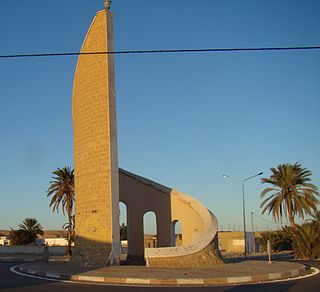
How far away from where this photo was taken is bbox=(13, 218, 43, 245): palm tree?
6253cm

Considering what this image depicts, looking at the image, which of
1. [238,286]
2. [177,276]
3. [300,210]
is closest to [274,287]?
[238,286]

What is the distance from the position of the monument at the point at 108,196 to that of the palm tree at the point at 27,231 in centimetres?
3903

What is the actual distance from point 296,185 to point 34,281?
98.4ft

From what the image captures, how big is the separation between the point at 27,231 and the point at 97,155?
1748 inches

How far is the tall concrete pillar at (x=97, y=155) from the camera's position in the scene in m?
22.1

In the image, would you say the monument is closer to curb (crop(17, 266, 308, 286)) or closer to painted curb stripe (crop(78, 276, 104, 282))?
painted curb stripe (crop(78, 276, 104, 282))

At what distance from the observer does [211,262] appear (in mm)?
21672

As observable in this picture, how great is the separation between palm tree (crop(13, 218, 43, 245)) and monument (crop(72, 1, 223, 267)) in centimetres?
3903

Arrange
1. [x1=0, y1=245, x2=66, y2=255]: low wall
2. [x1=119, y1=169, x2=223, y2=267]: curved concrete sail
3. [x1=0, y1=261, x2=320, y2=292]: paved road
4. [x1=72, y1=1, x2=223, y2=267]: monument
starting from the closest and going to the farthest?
[x1=0, y1=261, x2=320, y2=292]: paved road
[x1=72, y1=1, x2=223, y2=267]: monument
[x1=119, y1=169, x2=223, y2=267]: curved concrete sail
[x1=0, y1=245, x2=66, y2=255]: low wall

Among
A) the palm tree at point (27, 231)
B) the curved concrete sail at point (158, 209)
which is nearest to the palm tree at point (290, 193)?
the curved concrete sail at point (158, 209)

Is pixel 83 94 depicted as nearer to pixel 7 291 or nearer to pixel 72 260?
pixel 72 260

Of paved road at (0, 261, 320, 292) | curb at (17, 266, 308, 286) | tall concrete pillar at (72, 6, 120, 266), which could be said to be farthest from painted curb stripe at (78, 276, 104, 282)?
tall concrete pillar at (72, 6, 120, 266)

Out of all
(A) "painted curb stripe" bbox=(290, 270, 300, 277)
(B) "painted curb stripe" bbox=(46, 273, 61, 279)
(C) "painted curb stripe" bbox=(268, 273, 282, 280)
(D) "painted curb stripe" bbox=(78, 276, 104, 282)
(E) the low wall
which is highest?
(D) "painted curb stripe" bbox=(78, 276, 104, 282)

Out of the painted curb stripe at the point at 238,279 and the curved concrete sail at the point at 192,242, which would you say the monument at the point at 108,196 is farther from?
the painted curb stripe at the point at 238,279
